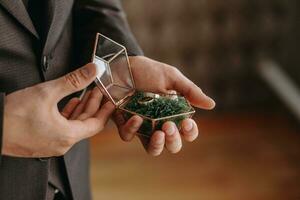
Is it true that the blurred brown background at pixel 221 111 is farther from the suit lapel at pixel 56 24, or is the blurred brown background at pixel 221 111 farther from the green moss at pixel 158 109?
the suit lapel at pixel 56 24

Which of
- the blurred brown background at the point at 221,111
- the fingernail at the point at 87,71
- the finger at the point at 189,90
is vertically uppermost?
the fingernail at the point at 87,71

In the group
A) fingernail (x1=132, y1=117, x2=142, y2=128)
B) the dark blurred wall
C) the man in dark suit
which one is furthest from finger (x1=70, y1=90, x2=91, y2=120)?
the dark blurred wall

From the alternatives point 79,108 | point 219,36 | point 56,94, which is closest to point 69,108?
point 79,108

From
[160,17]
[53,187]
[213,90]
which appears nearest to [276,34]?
[213,90]

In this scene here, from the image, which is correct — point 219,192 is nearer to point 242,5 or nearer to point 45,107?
point 242,5

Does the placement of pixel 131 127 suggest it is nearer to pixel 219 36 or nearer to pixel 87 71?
pixel 87 71

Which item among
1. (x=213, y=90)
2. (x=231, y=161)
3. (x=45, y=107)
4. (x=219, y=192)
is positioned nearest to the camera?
(x=45, y=107)

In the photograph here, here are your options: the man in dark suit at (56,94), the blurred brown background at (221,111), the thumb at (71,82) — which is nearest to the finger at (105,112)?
the man in dark suit at (56,94)
